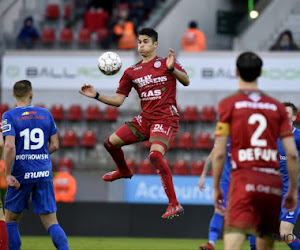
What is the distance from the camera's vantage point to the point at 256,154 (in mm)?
6215

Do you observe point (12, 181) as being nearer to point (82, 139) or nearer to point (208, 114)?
point (82, 139)

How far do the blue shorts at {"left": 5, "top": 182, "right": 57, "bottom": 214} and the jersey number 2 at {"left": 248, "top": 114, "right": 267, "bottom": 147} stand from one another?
3.00 meters

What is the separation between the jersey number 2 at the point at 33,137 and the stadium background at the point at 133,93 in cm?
637

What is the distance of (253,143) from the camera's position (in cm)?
620

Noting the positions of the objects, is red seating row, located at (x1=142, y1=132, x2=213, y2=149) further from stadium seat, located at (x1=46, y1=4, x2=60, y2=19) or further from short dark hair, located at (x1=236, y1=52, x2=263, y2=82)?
short dark hair, located at (x1=236, y1=52, x2=263, y2=82)

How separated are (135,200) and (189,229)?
1870mm

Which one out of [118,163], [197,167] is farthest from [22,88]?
[197,167]

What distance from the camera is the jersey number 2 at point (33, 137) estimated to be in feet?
27.7

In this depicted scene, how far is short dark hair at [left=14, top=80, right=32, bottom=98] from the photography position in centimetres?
837

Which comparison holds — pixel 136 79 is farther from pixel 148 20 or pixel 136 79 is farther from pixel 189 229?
pixel 148 20

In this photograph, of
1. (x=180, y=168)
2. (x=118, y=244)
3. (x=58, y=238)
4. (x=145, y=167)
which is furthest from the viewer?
(x=145, y=167)

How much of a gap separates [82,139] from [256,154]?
12.6 metres

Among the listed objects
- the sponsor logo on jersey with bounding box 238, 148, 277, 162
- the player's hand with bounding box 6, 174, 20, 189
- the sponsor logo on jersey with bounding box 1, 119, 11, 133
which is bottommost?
the player's hand with bounding box 6, 174, 20, 189

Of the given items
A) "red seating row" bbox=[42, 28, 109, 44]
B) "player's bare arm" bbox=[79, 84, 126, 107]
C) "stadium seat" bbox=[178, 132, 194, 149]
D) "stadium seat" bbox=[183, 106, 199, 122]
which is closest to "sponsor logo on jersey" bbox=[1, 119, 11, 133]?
"player's bare arm" bbox=[79, 84, 126, 107]
